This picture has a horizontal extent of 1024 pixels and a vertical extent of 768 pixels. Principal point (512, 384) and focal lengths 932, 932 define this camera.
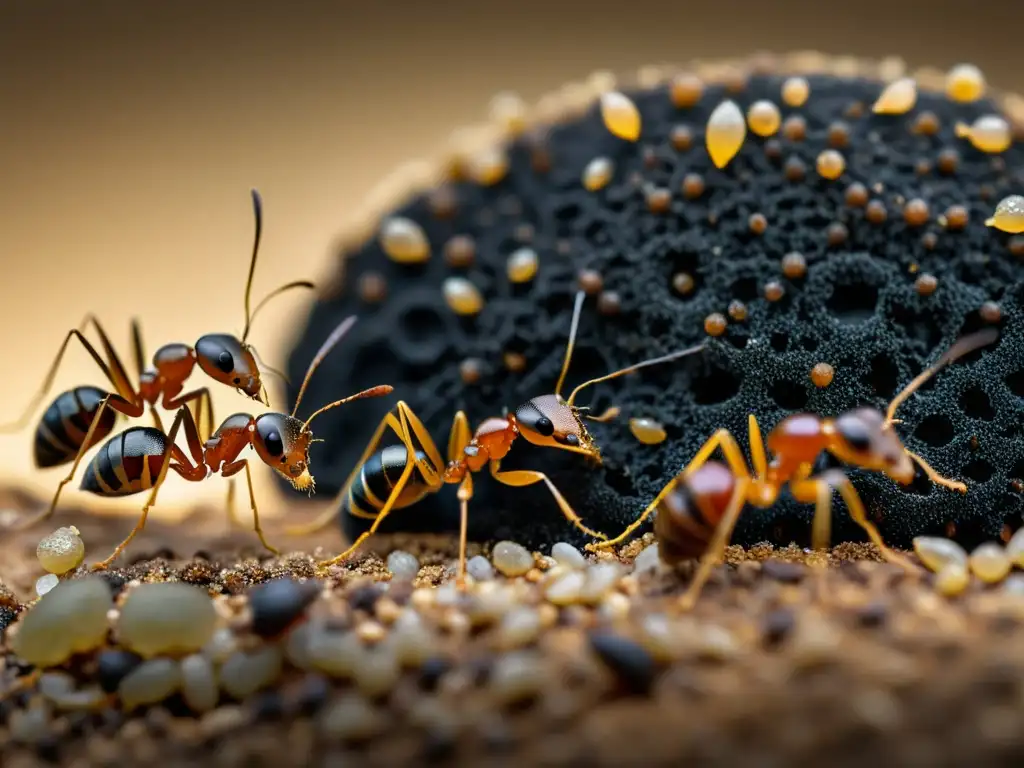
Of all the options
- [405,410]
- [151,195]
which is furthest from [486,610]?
[151,195]

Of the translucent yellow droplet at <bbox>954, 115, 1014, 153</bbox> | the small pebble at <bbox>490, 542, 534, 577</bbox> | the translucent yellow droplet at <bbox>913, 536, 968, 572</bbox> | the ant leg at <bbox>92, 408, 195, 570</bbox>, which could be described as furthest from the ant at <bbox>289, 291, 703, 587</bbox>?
the translucent yellow droplet at <bbox>954, 115, 1014, 153</bbox>

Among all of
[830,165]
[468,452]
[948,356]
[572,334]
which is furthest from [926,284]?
[468,452]

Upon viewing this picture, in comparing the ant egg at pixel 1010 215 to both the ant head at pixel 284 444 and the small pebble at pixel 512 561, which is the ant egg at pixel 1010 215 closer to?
the small pebble at pixel 512 561

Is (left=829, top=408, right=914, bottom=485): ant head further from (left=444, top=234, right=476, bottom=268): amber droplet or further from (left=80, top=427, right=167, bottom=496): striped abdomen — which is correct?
(left=80, top=427, right=167, bottom=496): striped abdomen

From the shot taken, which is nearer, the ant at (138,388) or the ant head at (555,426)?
the ant head at (555,426)

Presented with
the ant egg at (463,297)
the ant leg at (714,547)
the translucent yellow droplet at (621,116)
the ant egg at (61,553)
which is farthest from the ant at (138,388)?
the ant leg at (714,547)

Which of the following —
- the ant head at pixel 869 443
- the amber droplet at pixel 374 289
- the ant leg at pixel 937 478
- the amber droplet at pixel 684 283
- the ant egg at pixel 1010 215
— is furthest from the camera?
the amber droplet at pixel 374 289
